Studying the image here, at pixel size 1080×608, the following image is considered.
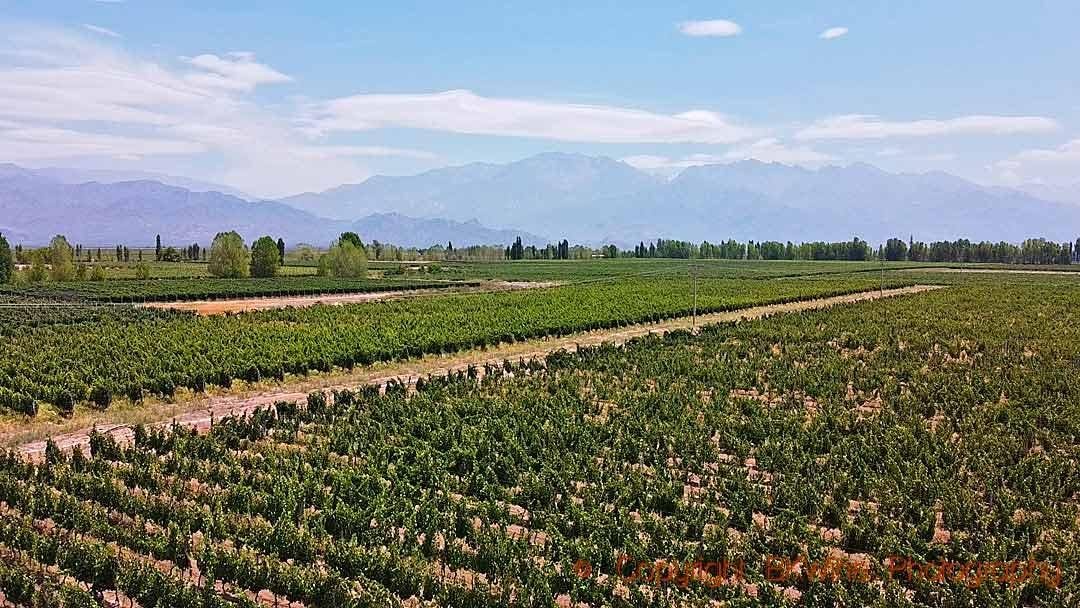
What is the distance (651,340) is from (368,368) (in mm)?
9989

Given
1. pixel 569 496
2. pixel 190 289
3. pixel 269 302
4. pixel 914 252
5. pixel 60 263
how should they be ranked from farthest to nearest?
pixel 914 252 < pixel 60 263 < pixel 190 289 < pixel 269 302 < pixel 569 496

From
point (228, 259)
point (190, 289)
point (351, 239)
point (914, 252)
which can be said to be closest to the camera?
point (190, 289)

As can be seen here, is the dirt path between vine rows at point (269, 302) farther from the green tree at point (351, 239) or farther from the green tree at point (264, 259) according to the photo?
the green tree at point (351, 239)

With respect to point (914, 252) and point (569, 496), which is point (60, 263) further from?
point (914, 252)

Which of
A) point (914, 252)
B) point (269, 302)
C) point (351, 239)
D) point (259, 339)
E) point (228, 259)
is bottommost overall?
point (259, 339)

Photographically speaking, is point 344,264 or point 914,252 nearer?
point 344,264

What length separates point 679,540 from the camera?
948 centimetres

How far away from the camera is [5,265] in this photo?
56.3 metres

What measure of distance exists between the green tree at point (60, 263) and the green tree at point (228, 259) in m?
11.1

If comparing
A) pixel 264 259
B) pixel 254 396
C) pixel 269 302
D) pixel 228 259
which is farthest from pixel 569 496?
pixel 264 259

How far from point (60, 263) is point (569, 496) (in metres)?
64.2

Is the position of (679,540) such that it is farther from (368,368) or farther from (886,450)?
(368,368)

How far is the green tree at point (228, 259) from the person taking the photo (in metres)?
71.1

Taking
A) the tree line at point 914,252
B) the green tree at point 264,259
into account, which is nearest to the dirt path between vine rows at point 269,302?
the green tree at point 264,259
